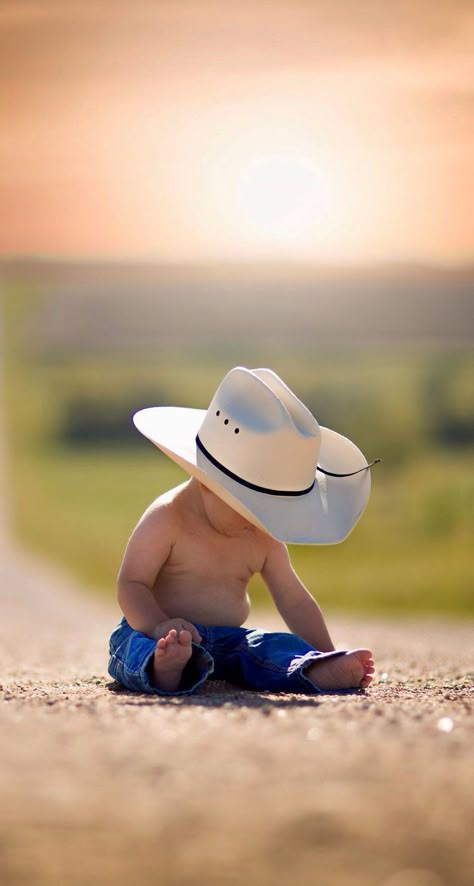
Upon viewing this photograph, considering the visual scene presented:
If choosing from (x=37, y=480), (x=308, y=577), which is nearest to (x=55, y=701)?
(x=308, y=577)

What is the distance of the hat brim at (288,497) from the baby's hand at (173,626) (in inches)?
14.3

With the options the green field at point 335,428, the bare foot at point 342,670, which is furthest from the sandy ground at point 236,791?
the green field at point 335,428

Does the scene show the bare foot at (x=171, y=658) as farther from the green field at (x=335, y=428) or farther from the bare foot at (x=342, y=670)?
the green field at (x=335, y=428)

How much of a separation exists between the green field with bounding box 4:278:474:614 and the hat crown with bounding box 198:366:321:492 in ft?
24.9

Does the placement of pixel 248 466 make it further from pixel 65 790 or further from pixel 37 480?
pixel 37 480

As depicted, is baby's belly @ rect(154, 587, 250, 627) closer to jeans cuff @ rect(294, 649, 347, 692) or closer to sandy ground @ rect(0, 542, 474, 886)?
jeans cuff @ rect(294, 649, 347, 692)

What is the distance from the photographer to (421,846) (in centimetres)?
171

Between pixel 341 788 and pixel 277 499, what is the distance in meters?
1.25

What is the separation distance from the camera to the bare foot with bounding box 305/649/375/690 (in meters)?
3.00

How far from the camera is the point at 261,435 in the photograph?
2998 mm

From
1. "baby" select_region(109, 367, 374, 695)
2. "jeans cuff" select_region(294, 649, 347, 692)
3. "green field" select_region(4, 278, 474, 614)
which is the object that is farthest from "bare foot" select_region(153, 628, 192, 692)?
"green field" select_region(4, 278, 474, 614)

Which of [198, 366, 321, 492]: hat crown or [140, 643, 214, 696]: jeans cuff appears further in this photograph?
[198, 366, 321, 492]: hat crown

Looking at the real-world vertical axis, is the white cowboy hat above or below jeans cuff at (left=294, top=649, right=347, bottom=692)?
above

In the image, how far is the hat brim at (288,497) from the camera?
296 cm
